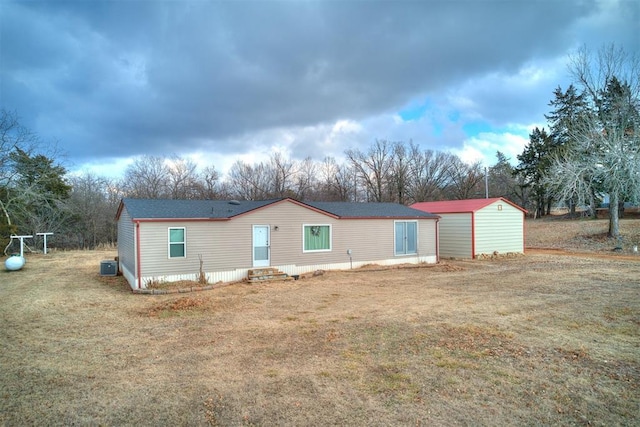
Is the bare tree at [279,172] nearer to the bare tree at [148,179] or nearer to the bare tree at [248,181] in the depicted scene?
the bare tree at [248,181]

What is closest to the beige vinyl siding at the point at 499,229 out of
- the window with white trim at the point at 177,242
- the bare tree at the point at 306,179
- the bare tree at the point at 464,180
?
the window with white trim at the point at 177,242

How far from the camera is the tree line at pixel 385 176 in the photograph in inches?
868

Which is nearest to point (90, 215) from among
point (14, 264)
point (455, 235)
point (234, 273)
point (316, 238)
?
point (14, 264)

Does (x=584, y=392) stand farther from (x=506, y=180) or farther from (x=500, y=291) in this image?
(x=506, y=180)

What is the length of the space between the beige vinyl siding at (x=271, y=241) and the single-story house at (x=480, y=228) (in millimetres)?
2936

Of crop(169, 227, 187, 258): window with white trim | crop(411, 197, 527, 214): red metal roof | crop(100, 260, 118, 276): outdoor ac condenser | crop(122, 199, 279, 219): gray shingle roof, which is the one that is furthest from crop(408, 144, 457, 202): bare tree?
crop(169, 227, 187, 258): window with white trim

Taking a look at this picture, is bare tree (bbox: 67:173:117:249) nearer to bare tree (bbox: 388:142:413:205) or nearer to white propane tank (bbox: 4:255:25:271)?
white propane tank (bbox: 4:255:25:271)

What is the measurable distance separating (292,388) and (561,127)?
4307 centimetres

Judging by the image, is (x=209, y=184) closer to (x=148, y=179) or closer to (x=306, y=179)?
(x=148, y=179)

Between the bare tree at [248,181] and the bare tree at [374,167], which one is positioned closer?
the bare tree at [248,181]

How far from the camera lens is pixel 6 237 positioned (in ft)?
75.5

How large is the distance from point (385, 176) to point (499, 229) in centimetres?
2282

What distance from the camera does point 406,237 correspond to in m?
17.6

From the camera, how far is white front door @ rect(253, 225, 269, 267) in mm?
13820
